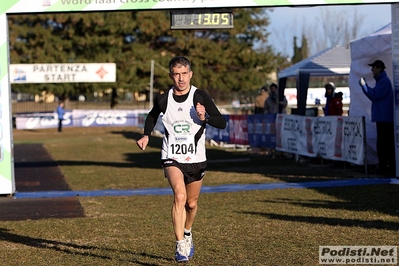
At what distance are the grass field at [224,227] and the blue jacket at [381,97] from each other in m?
1.31

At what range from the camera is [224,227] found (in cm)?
968

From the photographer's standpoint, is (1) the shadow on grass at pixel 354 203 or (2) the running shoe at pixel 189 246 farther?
(1) the shadow on grass at pixel 354 203

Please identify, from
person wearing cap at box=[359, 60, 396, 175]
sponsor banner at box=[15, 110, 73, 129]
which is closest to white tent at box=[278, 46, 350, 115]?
person wearing cap at box=[359, 60, 396, 175]

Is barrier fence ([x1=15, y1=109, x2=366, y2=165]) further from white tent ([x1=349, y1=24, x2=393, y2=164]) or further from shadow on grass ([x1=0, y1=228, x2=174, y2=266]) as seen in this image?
shadow on grass ([x1=0, y1=228, x2=174, y2=266])

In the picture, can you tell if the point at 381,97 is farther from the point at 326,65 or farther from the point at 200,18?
Answer: the point at 326,65

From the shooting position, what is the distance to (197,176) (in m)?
7.62

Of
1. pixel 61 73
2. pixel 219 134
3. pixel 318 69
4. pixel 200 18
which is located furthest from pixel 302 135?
pixel 61 73

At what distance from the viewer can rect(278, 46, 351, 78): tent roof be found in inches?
906

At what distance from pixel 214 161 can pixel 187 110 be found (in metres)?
14.5

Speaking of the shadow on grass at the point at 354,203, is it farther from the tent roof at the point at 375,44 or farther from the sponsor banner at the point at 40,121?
the sponsor banner at the point at 40,121

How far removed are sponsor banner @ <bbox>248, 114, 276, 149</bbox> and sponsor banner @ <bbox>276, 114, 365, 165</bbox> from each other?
0.51 m

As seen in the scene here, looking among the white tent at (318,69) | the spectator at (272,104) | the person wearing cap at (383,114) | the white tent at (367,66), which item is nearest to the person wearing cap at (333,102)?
the white tent at (367,66)

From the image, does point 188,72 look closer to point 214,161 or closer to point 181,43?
point 214,161

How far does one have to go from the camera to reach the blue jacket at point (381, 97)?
14.9 metres
